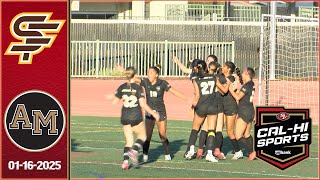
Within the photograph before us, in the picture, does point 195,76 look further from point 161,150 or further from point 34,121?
point 34,121

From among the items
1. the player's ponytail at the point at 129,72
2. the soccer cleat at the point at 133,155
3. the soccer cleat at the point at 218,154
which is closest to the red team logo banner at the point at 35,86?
the player's ponytail at the point at 129,72

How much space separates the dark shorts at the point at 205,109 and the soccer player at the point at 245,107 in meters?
0.46

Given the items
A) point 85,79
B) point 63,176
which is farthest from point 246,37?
point 63,176

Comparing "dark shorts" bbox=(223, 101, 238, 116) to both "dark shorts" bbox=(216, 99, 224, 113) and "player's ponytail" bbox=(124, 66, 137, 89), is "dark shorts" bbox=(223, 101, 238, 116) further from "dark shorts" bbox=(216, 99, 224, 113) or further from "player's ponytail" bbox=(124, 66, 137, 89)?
"player's ponytail" bbox=(124, 66, 137, 89)

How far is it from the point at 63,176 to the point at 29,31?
5.75ft

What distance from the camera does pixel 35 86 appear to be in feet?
33.3

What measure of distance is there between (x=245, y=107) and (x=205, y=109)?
78 centimetres

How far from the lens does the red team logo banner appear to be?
10023 millimetres

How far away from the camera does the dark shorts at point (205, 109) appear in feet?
59.2

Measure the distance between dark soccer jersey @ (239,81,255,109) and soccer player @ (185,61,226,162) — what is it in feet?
1.49

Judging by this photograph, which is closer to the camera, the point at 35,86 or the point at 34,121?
the point at 35,86

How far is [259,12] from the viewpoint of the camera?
54.9 m

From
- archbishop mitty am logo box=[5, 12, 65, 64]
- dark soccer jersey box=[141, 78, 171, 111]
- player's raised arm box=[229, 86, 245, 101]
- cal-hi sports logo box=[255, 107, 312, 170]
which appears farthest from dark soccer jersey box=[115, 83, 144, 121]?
archbishop mitty am logo box=[5, 12, 65, 64]

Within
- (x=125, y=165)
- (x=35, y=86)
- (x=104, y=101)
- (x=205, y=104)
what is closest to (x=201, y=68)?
(x=205, y=104)
